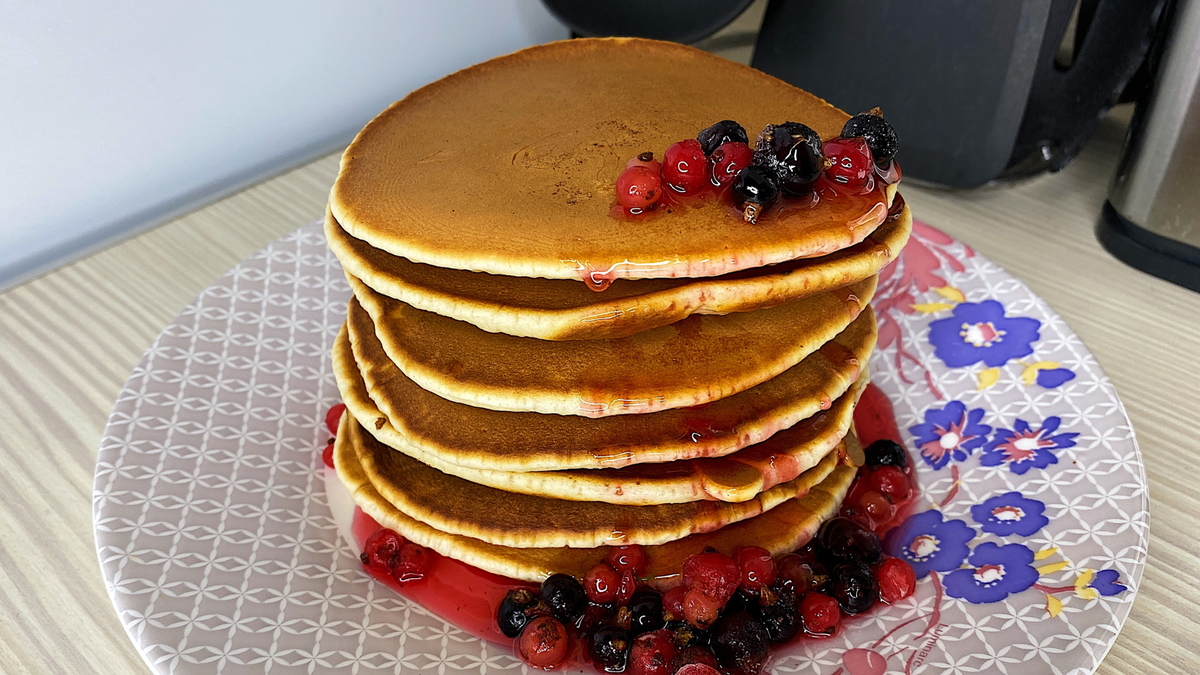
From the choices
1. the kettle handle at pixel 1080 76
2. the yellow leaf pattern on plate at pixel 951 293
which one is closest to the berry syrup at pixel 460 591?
the yellow leaf pattern on plate at pixel 951 293

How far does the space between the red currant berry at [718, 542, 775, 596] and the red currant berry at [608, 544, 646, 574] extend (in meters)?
0.12

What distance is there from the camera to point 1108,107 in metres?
1.66

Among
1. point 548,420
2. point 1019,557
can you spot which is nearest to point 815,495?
point 1019,557

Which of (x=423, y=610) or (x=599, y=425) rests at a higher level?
(x=599, y=425)

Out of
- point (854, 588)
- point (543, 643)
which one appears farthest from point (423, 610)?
point (854, 588)

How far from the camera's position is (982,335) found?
1368 millimetres

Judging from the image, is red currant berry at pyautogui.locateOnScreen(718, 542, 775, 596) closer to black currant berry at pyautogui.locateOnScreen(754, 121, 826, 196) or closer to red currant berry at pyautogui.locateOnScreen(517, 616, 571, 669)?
red currant berry at pyautogui.locateOnScreen(517, 616, 571, 669)

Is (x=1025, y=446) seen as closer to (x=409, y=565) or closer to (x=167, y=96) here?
(x=409, y=565)

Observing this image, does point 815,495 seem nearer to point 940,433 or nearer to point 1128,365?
point 940,433

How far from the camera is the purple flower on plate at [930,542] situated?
3.45 ft

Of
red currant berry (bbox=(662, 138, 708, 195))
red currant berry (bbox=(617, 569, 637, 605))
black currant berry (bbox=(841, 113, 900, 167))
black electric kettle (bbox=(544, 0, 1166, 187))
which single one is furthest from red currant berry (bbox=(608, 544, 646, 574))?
black electric kettle (bbox=(544, 0, 1166, 187))

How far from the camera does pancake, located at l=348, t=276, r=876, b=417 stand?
3.11 feet

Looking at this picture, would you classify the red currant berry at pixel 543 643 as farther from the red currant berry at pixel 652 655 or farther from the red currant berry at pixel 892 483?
the red currant berry at pixel 892 483

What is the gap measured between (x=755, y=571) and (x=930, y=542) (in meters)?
0.26
